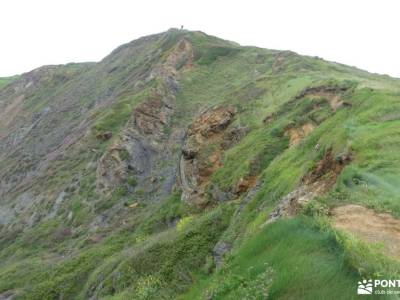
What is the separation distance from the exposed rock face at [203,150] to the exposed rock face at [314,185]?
40.8ft

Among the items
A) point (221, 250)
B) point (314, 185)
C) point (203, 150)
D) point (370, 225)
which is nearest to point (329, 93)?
point (203, 150)

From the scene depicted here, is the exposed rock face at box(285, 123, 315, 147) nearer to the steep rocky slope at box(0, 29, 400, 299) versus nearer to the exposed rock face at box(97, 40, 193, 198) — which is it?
the steep rocky slope at box(0, 29, 400, 299)

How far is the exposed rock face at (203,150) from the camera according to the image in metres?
28.4

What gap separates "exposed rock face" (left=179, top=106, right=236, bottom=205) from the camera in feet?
93.1

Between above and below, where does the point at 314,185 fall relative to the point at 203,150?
above

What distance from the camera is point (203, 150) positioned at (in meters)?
30.8

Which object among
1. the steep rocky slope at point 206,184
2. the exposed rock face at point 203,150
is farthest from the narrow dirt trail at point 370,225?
the exposed rock face at point 203,150

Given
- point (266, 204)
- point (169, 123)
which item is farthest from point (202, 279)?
point (169, 123)

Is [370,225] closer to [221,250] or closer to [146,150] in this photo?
[221,250]

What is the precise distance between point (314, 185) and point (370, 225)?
3.51 metres

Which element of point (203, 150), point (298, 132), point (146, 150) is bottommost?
point (146, 150)

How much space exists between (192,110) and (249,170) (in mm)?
28570

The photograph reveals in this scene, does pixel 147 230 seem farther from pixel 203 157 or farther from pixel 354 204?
pixel 354 204

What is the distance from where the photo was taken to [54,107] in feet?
258
